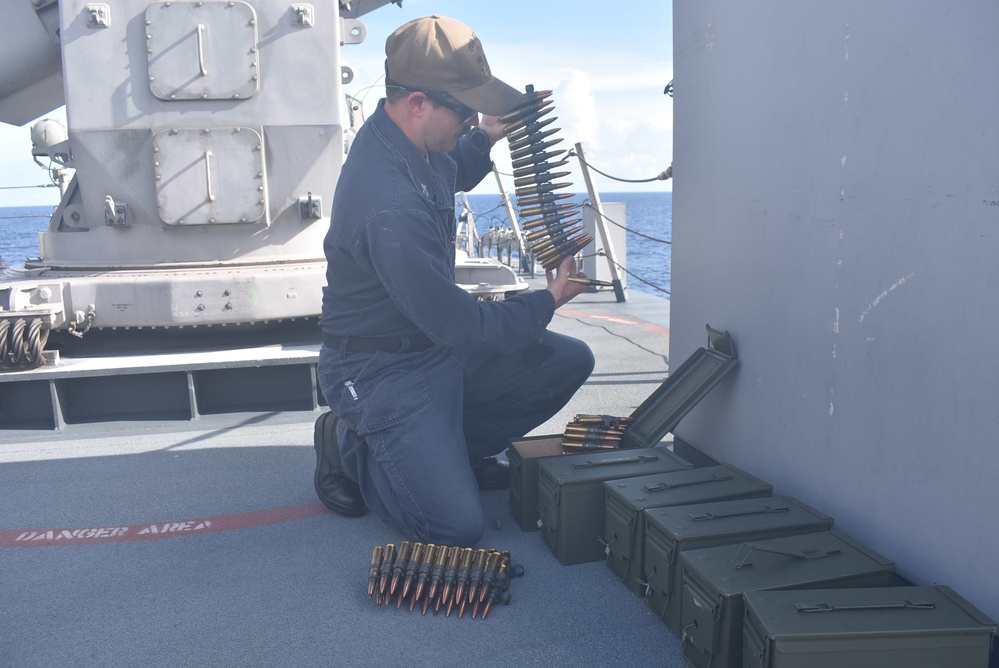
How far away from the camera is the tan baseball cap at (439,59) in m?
3.20

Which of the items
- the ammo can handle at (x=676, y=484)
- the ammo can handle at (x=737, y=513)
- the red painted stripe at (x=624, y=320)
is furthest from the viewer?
the red painted stripe at (x=624, y=320)

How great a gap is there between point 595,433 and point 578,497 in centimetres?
66

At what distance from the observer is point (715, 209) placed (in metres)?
3.58

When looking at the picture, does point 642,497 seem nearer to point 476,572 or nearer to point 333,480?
point 476,572

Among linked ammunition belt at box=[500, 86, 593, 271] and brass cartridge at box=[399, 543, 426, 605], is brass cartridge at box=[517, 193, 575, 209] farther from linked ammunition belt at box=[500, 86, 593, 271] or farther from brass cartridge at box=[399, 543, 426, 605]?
brass cartridge at box=[399, 543, 426, 605]

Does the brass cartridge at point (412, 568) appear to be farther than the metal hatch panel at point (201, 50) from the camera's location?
No

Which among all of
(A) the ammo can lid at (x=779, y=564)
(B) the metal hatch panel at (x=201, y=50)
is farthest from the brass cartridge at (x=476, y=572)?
Result: (B) the metal hatch panel at (x=201, y=50)

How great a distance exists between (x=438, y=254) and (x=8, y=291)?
323cm

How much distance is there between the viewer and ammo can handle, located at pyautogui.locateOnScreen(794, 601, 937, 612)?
214cm

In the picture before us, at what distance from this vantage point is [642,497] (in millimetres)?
2908

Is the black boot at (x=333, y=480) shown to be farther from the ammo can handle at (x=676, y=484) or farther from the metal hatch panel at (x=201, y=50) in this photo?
the metal hatch panel at (x=201, y=50)

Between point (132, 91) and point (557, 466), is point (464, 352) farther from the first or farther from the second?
point (132, 91)

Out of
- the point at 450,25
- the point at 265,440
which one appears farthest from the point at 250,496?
the point at 450,25

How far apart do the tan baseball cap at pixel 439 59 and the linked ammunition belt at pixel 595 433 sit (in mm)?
1429
